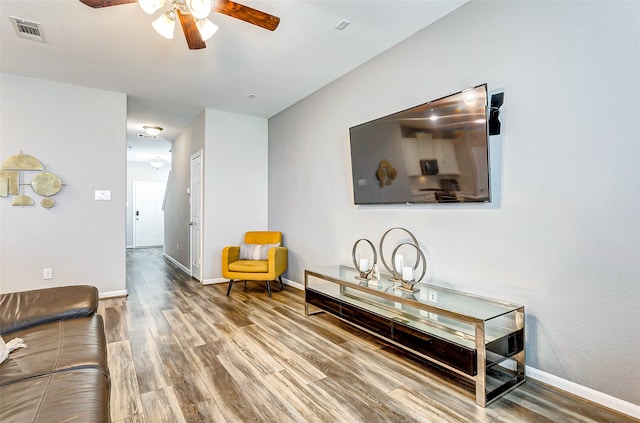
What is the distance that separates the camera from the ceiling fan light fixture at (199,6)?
1.84m

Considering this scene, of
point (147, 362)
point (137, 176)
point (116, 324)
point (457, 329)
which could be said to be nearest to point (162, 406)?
point (147, 362)

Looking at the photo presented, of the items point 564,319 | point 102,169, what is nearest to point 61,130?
point 102,169

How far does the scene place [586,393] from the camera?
6.06 feet

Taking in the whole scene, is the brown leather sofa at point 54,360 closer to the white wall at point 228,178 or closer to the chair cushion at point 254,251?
the chair cushion at point 254,251

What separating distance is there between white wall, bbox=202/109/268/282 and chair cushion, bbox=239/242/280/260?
57cm

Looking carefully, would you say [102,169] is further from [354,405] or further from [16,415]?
[354,405]

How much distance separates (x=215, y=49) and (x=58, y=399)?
299cm

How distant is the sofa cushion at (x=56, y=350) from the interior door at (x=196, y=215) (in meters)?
3.23

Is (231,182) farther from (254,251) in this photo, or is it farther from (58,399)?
(58,399)

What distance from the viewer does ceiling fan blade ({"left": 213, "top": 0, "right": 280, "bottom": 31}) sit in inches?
78.5

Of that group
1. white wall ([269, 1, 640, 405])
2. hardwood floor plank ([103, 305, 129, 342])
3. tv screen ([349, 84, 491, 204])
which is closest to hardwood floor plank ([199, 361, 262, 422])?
hardwood floor plank ([103, 305, 129, 342])

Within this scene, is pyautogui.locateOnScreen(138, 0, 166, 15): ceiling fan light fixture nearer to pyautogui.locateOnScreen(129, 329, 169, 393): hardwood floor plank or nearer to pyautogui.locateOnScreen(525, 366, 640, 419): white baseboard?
pyautogui.locateOnScreen(129, 329, 169, 393): hardwood floor plank

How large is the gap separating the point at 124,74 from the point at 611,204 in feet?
14.9

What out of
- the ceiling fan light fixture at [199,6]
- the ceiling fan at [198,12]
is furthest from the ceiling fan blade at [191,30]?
the ceiling fan light fixture at [199,6]
